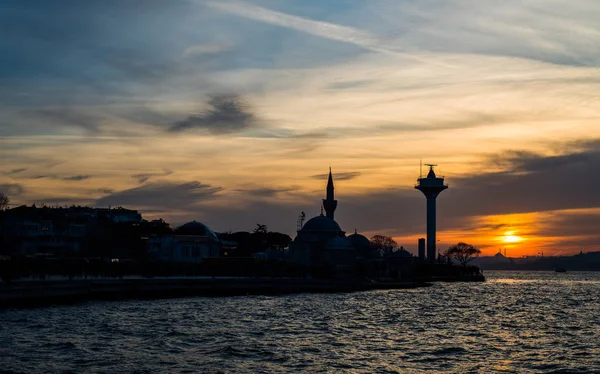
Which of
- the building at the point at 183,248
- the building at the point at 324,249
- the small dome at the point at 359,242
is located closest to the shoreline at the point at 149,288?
the building at the point at 324,249

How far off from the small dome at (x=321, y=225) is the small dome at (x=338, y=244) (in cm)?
785

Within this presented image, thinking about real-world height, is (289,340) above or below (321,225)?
below

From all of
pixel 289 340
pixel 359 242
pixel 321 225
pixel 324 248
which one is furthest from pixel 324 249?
pixel 289 340

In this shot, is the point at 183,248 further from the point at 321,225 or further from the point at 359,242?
the point at 359,242

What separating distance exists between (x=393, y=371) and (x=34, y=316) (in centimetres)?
3255

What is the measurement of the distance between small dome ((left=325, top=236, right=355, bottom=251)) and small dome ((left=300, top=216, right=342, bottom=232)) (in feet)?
25.7

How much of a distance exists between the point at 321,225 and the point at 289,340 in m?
125

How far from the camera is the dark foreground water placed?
39000mm

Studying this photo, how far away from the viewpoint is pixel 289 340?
49.4 m

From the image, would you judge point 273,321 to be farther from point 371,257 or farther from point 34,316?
point 371,257

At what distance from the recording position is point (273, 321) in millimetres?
62781

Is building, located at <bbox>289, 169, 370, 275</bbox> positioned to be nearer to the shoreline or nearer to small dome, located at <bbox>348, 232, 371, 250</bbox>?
small dome, located at <bbox>348, 232, 371, 250</bbox>

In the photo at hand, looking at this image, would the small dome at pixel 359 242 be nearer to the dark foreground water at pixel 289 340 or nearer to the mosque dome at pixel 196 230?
the mosque dome at pixel 196 230

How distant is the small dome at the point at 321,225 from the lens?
174 meters
